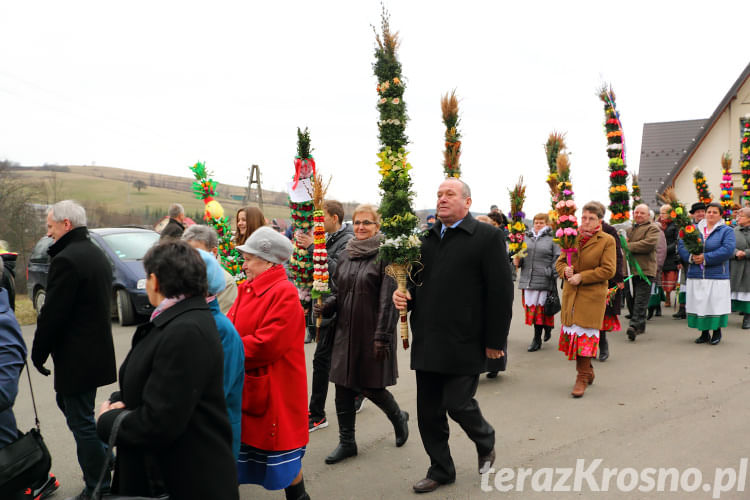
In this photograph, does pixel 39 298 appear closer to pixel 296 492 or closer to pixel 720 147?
pixel 296 492

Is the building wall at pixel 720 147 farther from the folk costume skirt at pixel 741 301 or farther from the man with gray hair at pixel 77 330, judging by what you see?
the man with gray hair at pixel 77 330

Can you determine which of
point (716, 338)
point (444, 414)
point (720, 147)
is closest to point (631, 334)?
point (716, 338)

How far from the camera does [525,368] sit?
301 inches

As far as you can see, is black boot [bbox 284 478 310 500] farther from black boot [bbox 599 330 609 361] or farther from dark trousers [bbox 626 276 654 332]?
dark trousers [bbox 626 276 654 332]

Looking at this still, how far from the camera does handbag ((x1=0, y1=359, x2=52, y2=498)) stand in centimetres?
296

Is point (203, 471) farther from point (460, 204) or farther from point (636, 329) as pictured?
point (636, 329)

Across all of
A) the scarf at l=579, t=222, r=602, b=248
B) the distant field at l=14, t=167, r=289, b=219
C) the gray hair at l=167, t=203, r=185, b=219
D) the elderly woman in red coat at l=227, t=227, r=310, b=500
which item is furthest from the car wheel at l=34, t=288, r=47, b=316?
the distant field at l=14, t=167, r=289, b=219

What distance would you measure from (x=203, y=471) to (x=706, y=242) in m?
9.24

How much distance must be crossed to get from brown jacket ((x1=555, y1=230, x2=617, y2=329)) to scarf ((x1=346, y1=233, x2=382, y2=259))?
2760mm

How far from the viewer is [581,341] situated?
6.31 meters

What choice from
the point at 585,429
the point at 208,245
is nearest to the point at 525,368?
the point at 585,429

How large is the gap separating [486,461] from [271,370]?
1932mm

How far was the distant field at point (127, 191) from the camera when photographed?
5738cm

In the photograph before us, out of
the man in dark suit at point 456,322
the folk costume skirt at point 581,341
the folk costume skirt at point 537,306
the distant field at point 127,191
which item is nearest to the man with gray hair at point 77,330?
the man in dark suit at point 456,322
